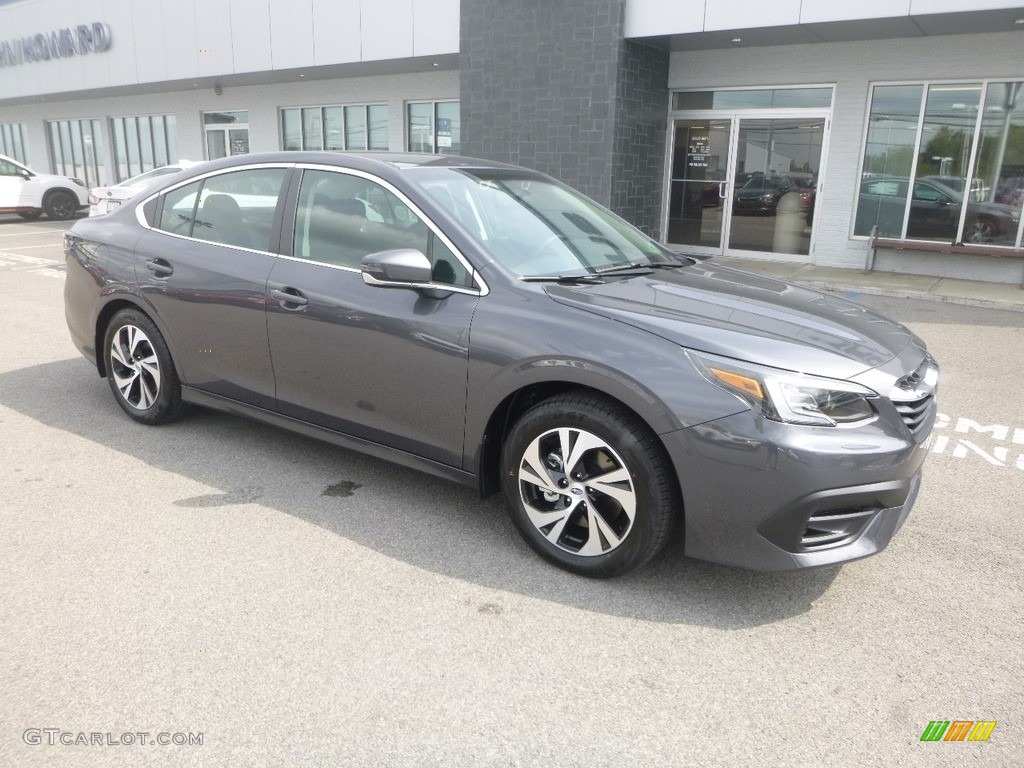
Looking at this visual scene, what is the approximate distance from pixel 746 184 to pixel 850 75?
2202mm

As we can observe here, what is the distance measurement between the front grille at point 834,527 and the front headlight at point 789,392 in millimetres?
335

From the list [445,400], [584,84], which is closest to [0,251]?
[584,84]

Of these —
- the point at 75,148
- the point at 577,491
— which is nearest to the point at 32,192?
the point at 75,148

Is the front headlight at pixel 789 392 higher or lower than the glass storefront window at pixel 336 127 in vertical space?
lower

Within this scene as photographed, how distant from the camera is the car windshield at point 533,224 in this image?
3727 mm

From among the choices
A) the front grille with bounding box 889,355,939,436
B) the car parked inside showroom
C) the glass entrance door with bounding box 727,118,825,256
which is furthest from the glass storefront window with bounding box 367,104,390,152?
the front grille with bounding box 889,355,939,436

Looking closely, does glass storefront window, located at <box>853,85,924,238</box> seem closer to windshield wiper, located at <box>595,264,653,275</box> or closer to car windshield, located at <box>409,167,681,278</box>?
→ car windshield, located at <box>409,167,681,278</box>

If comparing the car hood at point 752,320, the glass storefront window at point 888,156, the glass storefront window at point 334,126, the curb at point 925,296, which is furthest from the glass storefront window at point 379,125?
the car hood at point 752,320

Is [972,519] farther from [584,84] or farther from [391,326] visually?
[584,84]

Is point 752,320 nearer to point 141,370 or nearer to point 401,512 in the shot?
point 401,512

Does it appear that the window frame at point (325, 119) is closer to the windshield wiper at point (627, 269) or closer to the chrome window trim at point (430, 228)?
the chrome window trim at point (430, 228)

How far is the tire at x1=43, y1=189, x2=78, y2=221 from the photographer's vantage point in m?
20.2

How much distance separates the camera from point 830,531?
9.87ft

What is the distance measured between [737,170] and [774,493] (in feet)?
38.9
